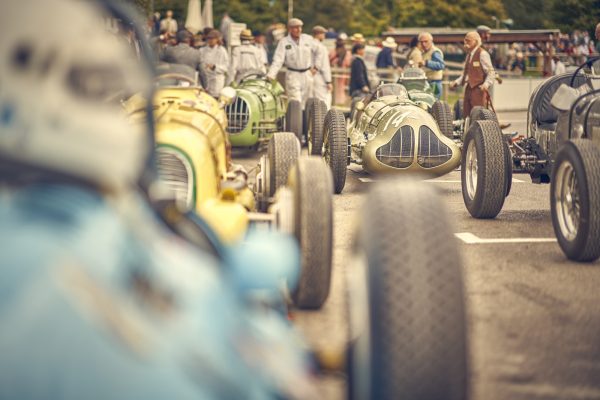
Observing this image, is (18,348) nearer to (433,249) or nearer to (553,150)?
(433,249)

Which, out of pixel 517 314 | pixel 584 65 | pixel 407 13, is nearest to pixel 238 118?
pixel 584 65

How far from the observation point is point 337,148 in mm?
12539

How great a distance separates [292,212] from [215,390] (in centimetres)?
333

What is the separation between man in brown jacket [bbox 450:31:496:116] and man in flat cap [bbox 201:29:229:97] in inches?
262

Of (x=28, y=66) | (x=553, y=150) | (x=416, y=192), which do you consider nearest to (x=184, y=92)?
(x=553, y=150)

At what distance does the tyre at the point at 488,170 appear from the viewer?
1009 cm

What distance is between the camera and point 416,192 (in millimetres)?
3967

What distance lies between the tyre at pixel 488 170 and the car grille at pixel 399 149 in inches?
86.2

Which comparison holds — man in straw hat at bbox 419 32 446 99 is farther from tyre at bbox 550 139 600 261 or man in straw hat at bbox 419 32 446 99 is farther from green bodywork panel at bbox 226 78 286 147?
tyre at bbox 550 139 600 261

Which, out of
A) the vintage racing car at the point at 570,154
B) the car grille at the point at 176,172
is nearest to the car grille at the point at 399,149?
the vintage racing car at the point at 570,154

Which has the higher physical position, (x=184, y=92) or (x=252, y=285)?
(x=184, y=92)

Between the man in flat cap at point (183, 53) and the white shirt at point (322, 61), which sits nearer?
the white shirt at point (322, 61)

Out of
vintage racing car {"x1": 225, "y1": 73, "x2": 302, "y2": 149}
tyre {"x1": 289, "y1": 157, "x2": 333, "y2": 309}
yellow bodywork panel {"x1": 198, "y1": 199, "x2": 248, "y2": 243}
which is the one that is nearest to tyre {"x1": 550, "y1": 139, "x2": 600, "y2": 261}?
tyre {"x1": 289, "y1": 157, "x2": 333, "y2": 309}

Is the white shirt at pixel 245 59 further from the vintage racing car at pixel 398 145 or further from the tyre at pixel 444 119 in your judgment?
the vintage racing car at pixel 398 145
